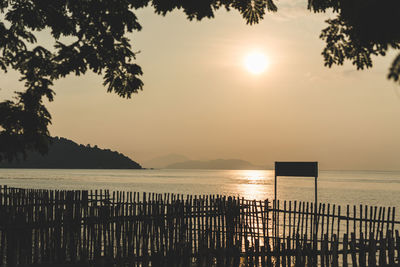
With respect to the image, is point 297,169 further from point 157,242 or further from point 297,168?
point 157,242

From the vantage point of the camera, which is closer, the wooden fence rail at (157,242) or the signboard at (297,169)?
the wooden fence rail at (157,242)

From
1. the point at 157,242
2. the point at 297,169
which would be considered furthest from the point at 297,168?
the point at 157,242

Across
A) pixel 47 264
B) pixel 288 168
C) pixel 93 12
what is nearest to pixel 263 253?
pixel 47 264

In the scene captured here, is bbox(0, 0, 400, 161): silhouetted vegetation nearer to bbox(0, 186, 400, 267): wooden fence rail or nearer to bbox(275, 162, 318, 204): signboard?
bbox(0, 186, 400, 267): wooden fence rail

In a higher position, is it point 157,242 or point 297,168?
point 297,168

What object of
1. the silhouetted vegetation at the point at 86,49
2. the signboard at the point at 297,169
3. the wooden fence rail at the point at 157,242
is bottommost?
the wooden fence rail at the point at 157,242

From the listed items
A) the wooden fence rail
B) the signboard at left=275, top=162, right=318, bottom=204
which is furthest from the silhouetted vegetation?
the signboard at left=275, top=162, right=318, bottom=204

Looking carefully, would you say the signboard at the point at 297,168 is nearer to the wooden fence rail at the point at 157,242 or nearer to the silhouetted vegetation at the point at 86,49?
the wooden fence rail at the point at 157,242

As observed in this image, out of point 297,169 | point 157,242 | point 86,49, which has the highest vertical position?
point 86,49

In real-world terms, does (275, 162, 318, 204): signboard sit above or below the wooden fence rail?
above

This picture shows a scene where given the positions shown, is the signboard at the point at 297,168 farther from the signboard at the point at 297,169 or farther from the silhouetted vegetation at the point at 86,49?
the silhouetted vegetation at the point at 86,49

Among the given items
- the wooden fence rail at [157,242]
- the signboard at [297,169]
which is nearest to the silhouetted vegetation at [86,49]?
the wooden fence rail at [157,242]

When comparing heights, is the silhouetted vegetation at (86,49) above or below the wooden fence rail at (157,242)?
above

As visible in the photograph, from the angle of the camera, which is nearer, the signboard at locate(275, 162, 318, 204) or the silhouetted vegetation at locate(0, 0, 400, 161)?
the silhouetted vegetation at locate(0, 0, 400, 161)
